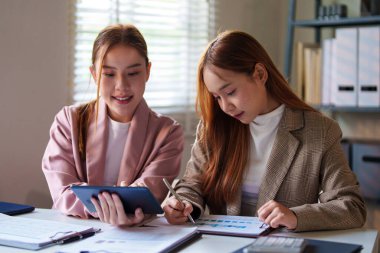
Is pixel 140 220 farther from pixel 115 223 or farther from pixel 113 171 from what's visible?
pixel 113 171

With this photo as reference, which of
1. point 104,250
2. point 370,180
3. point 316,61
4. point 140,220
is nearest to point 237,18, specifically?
point 316,61

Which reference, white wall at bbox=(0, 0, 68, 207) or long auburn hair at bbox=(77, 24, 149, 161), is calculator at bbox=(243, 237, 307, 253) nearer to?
long auburn hair at bbox=(77, 24, 149, 161)

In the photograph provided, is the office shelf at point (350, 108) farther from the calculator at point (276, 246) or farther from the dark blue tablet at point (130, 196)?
the calculator at point (276, 246)

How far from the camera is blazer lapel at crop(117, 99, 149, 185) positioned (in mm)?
1942

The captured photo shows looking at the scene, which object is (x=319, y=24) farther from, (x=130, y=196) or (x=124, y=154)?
(x=130, y=196)

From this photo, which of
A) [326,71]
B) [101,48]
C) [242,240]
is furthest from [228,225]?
[326,71]

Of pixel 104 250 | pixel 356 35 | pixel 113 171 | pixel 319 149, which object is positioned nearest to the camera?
pixel 104 250

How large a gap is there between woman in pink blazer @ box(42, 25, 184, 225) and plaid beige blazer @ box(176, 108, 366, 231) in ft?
0.61

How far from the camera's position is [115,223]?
161cm

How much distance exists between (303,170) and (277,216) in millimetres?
279

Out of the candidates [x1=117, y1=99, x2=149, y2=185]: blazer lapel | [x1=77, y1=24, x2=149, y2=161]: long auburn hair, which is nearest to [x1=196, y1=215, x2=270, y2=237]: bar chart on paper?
[x1=117, y1=99, x2=149, y2=185]: blazer lapel

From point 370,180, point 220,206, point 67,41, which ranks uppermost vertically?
point 67,41

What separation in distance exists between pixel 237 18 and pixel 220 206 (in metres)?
1.84

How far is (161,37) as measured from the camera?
3.12 metres
